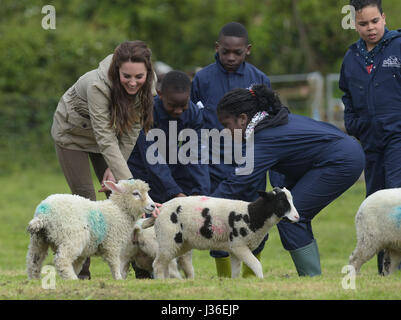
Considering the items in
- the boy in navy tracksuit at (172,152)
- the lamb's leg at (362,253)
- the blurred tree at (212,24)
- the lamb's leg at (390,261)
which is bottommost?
the lamb's leg at (390,261)

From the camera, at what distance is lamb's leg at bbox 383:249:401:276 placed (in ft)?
23.2

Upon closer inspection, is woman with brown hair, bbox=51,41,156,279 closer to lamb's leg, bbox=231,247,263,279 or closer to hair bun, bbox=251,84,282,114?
hair bun, bbox=251,84,282,114

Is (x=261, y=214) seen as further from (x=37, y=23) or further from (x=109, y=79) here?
(x=37, y=23)

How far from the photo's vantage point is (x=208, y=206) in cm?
650

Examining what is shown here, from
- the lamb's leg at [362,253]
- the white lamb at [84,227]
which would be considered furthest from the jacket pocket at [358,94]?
the white lamb at [84,227]

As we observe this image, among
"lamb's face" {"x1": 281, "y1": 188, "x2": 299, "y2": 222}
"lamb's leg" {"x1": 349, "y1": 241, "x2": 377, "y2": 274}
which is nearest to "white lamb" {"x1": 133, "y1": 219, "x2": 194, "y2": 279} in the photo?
"lamb's face" {"x1": 281, "y1": 188, "x2": 299, "y2": 222}

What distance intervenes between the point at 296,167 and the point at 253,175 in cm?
56

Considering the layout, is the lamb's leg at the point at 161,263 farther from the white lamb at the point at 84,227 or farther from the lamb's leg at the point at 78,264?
the lamb's leg at the point at 78,264

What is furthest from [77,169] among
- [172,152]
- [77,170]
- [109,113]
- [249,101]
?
[249,101]

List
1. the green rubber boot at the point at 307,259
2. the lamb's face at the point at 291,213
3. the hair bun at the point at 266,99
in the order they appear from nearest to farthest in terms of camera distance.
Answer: the lamb's face at the point at 291,213, the hair bun at the point at 266,99, the green rubber boot at the point at 307,259

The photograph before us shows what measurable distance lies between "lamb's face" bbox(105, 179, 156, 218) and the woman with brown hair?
5.1 inches

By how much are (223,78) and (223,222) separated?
2233 mm

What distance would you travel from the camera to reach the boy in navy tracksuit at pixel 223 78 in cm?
806

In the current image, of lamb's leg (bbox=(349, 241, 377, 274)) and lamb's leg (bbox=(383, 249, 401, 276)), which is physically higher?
lamb's leg (bbox=(349, 241, 377, 274))
